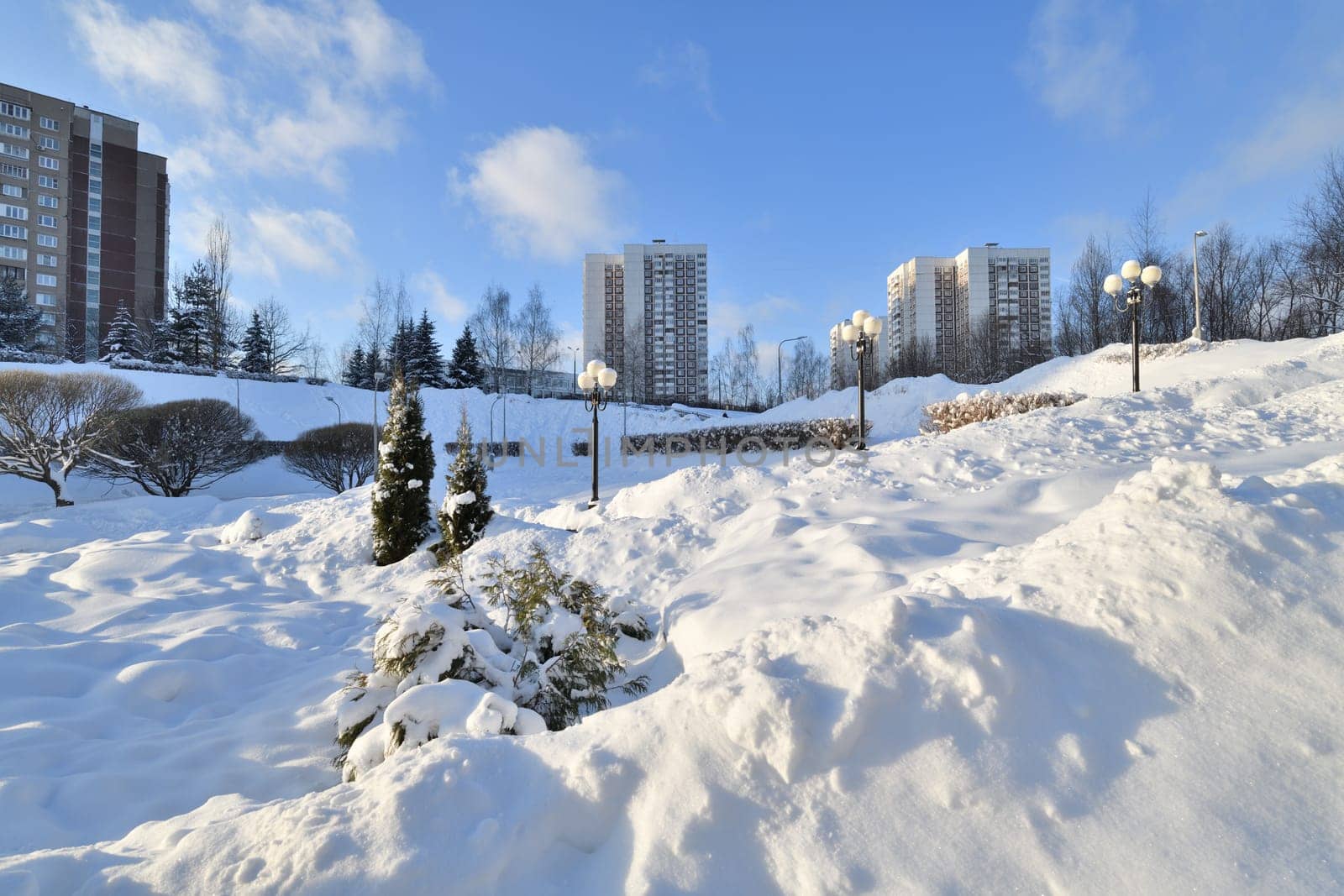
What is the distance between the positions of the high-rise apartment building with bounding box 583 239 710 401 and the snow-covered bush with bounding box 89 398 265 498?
34.7 m

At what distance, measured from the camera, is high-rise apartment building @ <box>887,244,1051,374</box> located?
134 feet

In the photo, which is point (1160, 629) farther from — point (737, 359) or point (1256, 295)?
point (737, 359)

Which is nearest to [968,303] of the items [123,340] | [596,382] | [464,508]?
[596,382]

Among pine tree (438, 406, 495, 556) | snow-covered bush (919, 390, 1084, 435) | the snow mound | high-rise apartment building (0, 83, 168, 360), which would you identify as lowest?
the snow mound

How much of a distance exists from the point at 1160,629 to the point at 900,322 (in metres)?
58.1

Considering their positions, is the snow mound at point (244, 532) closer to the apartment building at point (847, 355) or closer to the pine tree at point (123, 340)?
the pine tree at point (123, 340)

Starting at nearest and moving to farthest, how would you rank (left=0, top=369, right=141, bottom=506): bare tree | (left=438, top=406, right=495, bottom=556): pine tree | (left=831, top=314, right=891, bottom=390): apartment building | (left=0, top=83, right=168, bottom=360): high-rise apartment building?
(left=438, top=406, right=495, bottom=556): pine tree < (left=0, top=369, right=141, bottom=506): bare tree < (left=0, top=83, right=168, bottom=360): high-rise apartment building < (left=831, top=314, right=891, bottom=390): apartment building

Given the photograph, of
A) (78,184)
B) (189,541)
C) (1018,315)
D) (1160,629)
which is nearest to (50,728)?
(1160,629)

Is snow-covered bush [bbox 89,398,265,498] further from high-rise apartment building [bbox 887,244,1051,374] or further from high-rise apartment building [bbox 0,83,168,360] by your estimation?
high-rise apartment building [bbox 887,244,1051,374]

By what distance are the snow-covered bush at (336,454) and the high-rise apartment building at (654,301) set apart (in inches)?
1296

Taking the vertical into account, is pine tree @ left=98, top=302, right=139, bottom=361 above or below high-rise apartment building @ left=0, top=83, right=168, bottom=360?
below

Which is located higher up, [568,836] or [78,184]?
[78,184]

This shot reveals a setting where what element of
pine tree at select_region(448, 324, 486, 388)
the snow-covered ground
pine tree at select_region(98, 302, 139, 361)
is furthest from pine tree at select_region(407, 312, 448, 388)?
the snow-covered ground

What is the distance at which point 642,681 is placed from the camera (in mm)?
3740
